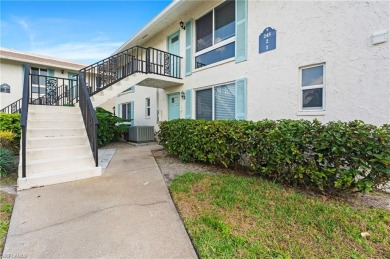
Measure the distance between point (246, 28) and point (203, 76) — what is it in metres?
2.28

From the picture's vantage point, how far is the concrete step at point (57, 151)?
13.9 ft

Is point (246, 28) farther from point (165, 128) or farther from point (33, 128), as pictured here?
point (33, 128)

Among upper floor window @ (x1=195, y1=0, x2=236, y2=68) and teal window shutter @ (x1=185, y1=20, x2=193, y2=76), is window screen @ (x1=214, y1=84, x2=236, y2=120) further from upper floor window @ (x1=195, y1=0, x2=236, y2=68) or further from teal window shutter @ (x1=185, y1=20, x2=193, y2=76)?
teal window shutter @ (x1=185, y1=20, x2=193, y2=76)

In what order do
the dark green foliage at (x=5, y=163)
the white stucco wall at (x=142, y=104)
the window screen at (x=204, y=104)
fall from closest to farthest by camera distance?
the dark green foliage at (x=5, y=163)
the window screen at (x=204, y=104)
the white stucco wall at (x=142, y=104)

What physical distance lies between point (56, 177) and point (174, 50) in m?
7.56

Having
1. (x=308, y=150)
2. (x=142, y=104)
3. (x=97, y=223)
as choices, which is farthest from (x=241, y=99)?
(x=142, y=104)

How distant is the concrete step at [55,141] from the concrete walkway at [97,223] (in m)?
1.34

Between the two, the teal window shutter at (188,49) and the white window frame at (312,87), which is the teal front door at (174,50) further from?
the white window frame at (312,87)

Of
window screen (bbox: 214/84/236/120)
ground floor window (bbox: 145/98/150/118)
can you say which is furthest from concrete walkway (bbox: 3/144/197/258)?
ground floor window (bbox: 145/98/150/118)

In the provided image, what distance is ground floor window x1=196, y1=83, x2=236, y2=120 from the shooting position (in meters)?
6.70

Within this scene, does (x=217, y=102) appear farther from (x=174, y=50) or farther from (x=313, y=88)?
(x=174, y=50)

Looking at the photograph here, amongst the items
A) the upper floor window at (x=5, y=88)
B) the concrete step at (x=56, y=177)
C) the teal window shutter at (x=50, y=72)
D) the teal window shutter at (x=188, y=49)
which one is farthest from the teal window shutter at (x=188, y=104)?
the upper floor window at (x=5, y=88)

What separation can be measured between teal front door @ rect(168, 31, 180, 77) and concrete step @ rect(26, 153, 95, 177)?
5.48 metres

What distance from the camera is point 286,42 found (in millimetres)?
5184
